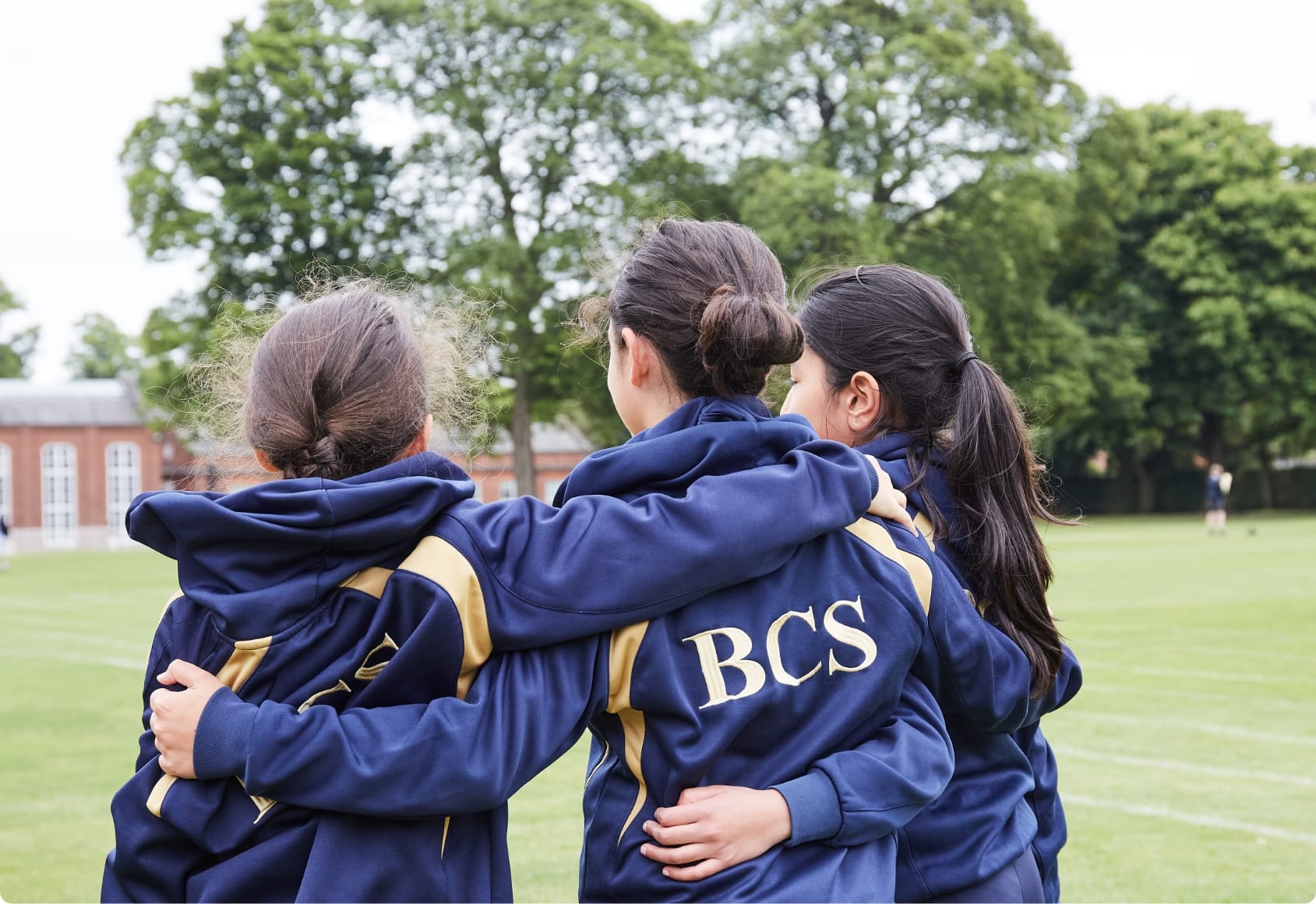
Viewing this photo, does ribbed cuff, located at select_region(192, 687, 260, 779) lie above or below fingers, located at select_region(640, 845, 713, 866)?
above

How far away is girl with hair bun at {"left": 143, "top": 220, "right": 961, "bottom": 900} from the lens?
5.72ft

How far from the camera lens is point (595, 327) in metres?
2.26

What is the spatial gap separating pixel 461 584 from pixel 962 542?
1000 mm

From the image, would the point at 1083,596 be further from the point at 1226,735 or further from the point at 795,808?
the point at 795,808

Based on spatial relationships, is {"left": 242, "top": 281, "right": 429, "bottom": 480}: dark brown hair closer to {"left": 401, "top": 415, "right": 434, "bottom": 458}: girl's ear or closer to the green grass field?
{"left": 401, "top": 415, "right": 434, "bottom": 458}: girl's ear

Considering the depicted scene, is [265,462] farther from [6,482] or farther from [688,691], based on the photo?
[6,482]

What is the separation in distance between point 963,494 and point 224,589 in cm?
133

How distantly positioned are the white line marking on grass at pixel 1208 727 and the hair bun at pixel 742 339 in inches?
271

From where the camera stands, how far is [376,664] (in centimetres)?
182

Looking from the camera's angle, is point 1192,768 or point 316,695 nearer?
point 316,695

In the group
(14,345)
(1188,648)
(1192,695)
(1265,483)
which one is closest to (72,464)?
(14,345)

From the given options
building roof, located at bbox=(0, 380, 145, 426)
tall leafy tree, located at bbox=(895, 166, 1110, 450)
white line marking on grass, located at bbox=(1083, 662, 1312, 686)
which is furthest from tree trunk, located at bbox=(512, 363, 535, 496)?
building roof, located at bbox=(0, 380, 145, 426)

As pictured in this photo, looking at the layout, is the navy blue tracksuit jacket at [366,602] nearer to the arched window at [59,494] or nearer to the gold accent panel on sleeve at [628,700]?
the gold accent panel on sleeve at [628,700]

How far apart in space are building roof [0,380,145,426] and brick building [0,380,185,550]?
36 mm
